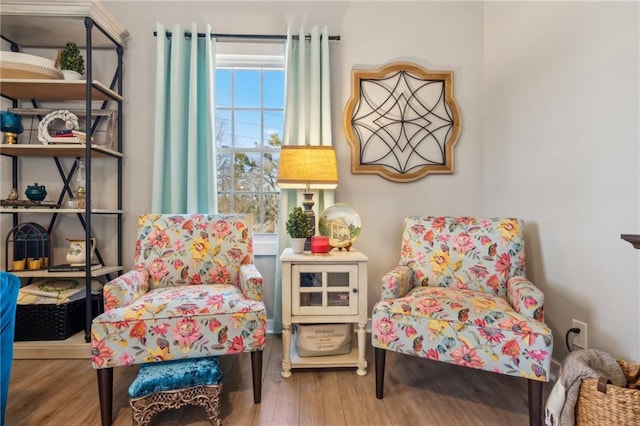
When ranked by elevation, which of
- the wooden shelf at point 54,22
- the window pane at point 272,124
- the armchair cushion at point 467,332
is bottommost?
the armchair cushion at point 467,332

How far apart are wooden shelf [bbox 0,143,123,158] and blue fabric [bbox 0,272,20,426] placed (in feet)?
3.56

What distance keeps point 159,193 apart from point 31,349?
3.94 feet

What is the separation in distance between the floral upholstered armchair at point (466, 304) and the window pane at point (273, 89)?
1376 mm

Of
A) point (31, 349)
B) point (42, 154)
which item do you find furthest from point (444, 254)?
point (42, 154)

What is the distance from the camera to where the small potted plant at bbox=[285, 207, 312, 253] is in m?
2.08

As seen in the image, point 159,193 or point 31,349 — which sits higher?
Answer: point 159,193

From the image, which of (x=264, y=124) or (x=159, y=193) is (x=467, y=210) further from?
(x=159, y=193)

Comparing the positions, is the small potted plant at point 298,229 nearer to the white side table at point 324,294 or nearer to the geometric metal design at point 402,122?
the white side table at point 324,294

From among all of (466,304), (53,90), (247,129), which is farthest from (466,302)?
(53,90)

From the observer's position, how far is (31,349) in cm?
212

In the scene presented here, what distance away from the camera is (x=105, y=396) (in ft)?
4.80

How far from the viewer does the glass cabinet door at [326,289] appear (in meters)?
1.90

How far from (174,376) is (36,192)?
1.77m

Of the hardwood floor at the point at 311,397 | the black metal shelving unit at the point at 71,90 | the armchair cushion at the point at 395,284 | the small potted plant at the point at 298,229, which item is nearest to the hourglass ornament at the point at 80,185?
the black metal shelving unit at the point at 71,90
